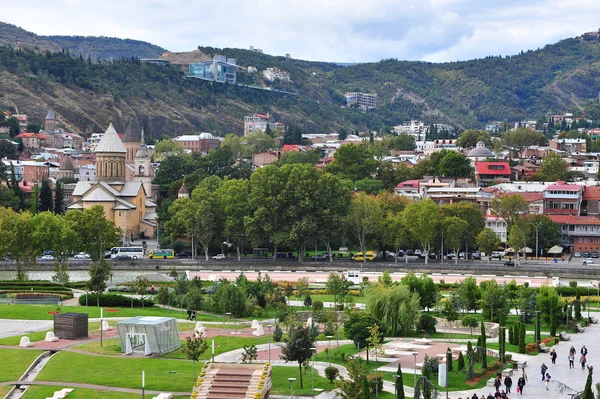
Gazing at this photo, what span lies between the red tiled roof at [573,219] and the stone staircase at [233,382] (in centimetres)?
7057

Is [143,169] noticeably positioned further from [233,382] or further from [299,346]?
[233,382]

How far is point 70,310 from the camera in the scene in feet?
201

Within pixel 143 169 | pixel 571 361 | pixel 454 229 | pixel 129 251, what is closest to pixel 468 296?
pixel 571 361

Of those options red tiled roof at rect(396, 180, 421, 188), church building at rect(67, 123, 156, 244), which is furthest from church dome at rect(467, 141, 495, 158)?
church building at rect(67, 123, 156, 244)

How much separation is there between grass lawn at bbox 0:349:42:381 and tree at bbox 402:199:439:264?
51859 mm

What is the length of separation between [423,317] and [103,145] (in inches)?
2570

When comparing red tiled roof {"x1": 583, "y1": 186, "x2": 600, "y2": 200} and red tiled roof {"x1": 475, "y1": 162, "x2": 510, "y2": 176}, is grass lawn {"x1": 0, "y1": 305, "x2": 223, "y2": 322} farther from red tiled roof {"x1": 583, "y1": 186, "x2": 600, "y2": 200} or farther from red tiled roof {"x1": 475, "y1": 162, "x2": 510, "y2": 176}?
red tiled roof {"x1": 475, "y1": 162, "x2": 510, "y2": 176}

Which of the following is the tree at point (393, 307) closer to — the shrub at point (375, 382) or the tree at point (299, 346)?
the tree at point (299, 346)

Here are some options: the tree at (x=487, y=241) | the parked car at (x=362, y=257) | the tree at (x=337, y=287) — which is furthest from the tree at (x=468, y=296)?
the parked car at (x=362, y=257)

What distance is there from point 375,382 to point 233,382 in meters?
5.98

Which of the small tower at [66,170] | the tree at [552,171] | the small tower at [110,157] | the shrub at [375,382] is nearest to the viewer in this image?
the shrub at [375,382]

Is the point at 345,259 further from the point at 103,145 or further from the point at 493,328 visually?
the point at 493,328

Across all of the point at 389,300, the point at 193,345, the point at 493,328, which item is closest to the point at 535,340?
the point at 493,328

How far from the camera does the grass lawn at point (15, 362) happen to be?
43.1m
